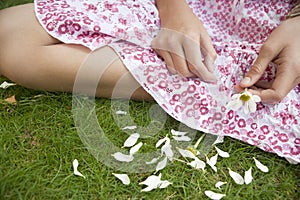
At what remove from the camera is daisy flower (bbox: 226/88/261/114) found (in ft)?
3.36

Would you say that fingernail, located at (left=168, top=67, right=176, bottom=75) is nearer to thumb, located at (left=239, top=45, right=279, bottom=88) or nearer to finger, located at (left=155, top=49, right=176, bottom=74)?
finger, located at (left=155, top=49, right=176, bottom=74)

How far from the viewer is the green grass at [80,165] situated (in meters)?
0.92

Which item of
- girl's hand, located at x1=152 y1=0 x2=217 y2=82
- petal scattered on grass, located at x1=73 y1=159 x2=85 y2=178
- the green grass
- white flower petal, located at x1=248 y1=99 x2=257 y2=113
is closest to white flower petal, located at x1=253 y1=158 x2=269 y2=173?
the green grass

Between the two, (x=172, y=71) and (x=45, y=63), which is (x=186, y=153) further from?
(x=45, y=63)

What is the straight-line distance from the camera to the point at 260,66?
1037 mm

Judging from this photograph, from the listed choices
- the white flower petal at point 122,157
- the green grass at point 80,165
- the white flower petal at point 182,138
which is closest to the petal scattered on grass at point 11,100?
the green grass at point 80,165

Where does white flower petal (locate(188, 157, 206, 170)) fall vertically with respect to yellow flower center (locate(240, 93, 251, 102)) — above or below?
below

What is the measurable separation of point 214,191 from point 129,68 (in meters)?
0.35

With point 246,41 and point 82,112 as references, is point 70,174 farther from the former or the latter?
point 246,41

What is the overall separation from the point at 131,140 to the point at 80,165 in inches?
5.1

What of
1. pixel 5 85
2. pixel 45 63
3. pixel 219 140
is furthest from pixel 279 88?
pixel 5 85

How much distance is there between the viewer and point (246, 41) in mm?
1193

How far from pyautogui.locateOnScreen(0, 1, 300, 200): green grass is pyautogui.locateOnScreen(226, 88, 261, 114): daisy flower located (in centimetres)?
8

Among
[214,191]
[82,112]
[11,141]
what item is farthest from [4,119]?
[214,191]
